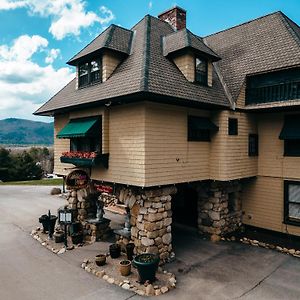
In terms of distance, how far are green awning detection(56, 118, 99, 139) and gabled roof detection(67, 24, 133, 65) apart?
3406mm

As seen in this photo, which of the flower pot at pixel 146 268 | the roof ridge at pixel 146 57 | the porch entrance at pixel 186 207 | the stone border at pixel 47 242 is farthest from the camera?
the porch entrance at pixel 186 207

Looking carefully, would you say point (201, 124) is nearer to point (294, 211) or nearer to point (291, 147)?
point (291, 147)

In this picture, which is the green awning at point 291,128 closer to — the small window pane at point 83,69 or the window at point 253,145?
the window at point 253,145

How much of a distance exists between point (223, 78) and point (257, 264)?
10.2 m

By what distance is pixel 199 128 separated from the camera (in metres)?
13.7

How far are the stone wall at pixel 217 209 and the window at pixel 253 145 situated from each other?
1.96 meters

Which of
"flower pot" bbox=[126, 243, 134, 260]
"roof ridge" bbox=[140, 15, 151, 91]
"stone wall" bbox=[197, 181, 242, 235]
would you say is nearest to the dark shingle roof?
"roof ridge" bbox=[140, 15, 151, 91]

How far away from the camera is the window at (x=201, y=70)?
1459 centimetres

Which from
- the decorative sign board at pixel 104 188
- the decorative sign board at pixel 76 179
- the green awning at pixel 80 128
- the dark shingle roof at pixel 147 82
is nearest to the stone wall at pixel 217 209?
the dark shingle roof at pixel 147 82

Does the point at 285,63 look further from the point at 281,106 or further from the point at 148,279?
the point at 148,279

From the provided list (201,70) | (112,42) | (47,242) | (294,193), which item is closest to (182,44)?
(201,70)

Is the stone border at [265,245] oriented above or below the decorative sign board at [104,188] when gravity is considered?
below

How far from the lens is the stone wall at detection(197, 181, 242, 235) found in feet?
52.1

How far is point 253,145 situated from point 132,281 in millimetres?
10356
